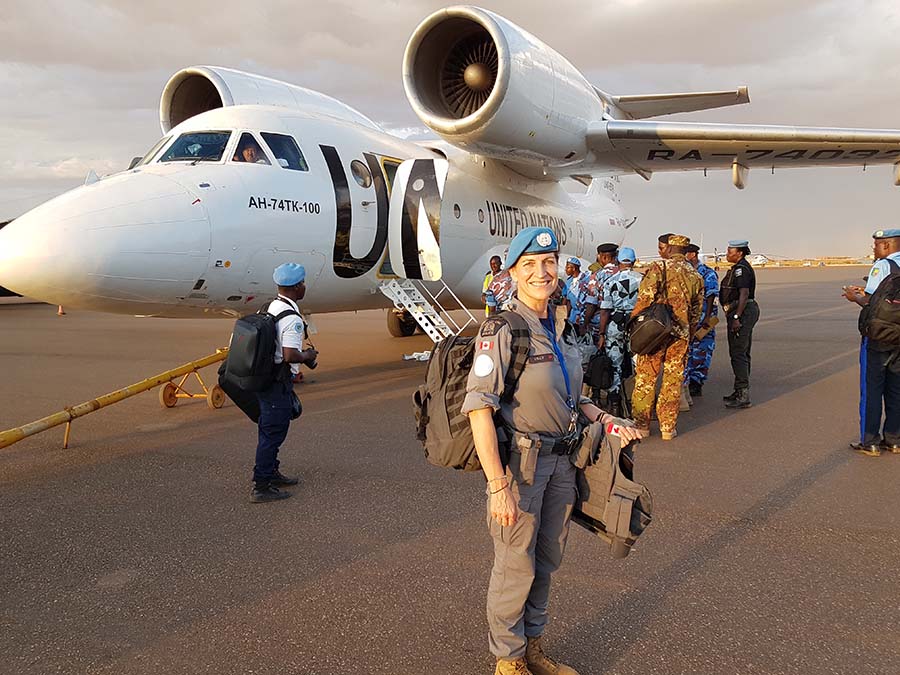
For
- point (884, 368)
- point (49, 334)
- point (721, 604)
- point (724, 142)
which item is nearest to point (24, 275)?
point (721, 604)

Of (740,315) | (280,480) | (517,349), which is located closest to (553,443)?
(517,349)

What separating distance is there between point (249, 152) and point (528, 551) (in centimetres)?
548

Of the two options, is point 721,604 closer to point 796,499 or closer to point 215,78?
point 796,499

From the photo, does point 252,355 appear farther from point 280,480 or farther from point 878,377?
point 878,377

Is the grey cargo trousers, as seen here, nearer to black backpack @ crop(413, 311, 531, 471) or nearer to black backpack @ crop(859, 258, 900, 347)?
black backpack @ crop(413, 311, 531, 471)

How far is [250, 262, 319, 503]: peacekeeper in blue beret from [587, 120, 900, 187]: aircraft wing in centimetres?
577

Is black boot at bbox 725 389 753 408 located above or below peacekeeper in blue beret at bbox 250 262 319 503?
below

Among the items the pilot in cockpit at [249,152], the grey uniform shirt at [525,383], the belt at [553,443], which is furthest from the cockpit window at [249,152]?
the belt at [553,443]

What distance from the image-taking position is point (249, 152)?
20.7ft

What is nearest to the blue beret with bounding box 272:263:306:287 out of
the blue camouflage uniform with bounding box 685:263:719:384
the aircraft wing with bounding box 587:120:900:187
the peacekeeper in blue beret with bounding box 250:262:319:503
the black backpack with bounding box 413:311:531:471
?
the peacekeeper in blue beret with bounding box 250:262:319:503

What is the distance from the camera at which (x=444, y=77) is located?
330 inches

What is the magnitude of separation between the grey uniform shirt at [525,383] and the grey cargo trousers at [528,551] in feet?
0.46

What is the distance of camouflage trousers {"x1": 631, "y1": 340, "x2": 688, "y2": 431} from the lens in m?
5.48

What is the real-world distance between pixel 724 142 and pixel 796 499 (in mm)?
5870
